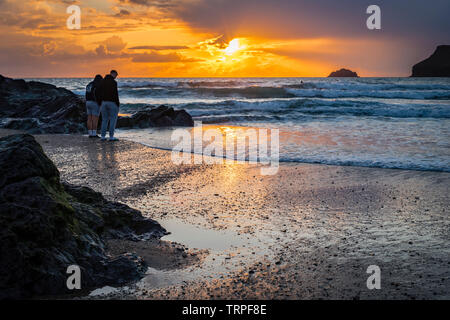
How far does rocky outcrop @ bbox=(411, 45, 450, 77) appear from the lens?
389ft

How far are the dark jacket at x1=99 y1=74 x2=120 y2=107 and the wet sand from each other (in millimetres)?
4368

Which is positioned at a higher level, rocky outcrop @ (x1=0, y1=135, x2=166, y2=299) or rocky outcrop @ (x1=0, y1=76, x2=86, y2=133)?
rocky outcrop @ (x1=0, y1=76, x2=86, y2=133)

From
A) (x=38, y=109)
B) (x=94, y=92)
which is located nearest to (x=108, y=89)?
(x=94, y=92)

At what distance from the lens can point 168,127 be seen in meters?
14.6

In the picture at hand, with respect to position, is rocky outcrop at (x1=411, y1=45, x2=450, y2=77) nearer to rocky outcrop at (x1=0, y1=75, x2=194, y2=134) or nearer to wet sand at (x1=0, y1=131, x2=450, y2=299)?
rocky outcrop at (x1=0, y1=75, x2=194, y2=134)

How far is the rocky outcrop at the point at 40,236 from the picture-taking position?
7.93 feet

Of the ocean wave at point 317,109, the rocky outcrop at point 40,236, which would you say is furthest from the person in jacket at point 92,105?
the rocky outcrop at point 40,236

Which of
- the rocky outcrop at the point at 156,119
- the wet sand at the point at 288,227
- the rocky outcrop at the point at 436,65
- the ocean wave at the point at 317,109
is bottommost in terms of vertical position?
the wet sand at the point at 288,227

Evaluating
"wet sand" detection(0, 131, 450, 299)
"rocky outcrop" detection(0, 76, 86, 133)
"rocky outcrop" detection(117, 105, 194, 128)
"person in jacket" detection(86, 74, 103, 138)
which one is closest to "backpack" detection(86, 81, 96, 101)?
"person in jacket" detection(86, 74, 103, 138)

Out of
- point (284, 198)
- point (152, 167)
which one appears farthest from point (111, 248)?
point (152, 167)

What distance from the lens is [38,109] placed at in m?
15.7

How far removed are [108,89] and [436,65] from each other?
13379cm

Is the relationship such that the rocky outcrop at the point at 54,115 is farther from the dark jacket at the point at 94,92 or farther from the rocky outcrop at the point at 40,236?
the rocky outcrop at the point at 40,236

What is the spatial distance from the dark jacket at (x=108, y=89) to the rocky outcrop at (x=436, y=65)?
5147 inches
